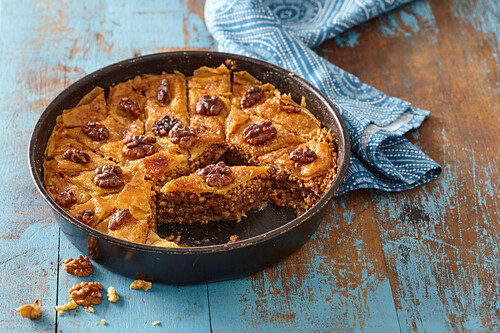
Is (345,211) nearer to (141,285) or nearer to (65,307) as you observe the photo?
(141,285)

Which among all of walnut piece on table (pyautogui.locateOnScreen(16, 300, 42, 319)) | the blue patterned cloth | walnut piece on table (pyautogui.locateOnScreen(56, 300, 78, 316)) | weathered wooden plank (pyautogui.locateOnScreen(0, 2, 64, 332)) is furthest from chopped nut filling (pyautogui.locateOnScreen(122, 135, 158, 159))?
the blue patterned cloth

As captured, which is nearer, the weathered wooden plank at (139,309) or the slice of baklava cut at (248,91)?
the weathered wooden plank at (139,309)

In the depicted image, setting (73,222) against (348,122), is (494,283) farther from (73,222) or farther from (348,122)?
(73,222)

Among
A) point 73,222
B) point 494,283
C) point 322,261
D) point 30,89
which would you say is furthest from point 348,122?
point 30,89

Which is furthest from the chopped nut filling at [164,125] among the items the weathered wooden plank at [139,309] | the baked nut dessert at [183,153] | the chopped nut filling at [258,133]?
the weathered wooden plank at [139,309]

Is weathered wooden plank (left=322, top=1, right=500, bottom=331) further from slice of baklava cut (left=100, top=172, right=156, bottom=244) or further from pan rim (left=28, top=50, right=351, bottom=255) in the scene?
slice of baklava cut (left=100, top=172, right=156, bottom=244)

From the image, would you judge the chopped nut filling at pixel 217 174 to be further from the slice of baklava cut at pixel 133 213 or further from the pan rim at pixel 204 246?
the pan rim at pixel 204 246
